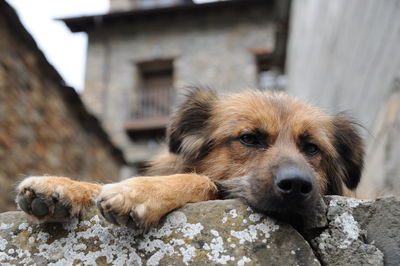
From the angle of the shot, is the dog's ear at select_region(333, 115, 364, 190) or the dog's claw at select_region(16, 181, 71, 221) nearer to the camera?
the dog's claw at select_region(16, 181, 71, 221)

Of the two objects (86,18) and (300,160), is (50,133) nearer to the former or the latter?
(300,160)

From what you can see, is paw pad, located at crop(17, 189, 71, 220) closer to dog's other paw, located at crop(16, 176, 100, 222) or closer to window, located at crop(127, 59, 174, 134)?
dog's other paw, located at crop(16, 176, 100, 222)

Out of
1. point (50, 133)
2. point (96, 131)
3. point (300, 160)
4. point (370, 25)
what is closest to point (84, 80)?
point (96, 131)

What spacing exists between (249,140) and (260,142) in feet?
0.25

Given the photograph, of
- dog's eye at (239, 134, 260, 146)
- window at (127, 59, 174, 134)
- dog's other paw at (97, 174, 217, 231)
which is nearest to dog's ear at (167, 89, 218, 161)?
dog's eye at (239, 134, 260, 146)

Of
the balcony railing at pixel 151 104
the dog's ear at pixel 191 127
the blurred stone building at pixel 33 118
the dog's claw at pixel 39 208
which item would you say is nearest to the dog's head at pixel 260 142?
the dog's ear at pixel 191 127

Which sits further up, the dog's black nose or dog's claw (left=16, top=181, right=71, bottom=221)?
dog's claw (left=16, top=181, right=71, bottom=221)

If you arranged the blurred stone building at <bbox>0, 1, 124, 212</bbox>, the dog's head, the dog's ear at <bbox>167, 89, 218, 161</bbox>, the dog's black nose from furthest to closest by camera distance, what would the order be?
the blurred stone building at <bbox>0, 1, 124, 212</bbox> < the dog's ear at <bbox>167, 89, 218, 161</bbox> < the dog's head < the dog's black nose

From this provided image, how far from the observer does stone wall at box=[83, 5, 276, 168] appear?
17766 mm

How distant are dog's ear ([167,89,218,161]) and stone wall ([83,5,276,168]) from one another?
13.5m

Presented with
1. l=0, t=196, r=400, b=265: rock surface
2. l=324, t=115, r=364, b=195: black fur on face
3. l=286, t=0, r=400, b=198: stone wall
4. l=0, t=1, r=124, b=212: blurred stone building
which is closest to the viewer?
l=0, t=196, r=400, b=265: rock surface

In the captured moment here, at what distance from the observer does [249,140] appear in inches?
129

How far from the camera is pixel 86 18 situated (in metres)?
18.9

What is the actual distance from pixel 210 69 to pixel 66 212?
1608cm
